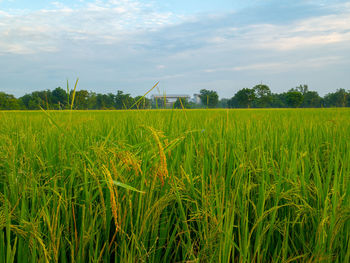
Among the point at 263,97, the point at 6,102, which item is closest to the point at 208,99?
the point at 6,102

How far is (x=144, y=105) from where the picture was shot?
166 centimetres

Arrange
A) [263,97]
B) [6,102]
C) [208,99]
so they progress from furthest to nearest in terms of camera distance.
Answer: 1. [263,97]
2. [6,102]
3. [208,99]

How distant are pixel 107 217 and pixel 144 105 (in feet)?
3.25

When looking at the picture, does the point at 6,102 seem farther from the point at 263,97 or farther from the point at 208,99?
the point at 263,97

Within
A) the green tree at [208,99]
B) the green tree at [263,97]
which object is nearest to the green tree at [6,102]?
the green tree at [208,99]

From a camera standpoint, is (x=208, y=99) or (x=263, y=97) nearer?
(x=208, y=99)

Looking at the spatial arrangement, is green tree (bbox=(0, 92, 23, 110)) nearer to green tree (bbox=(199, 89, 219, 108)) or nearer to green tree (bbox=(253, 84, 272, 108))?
green tree (bbox=(199, 89, 219, 108))

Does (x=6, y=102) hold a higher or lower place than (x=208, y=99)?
higher

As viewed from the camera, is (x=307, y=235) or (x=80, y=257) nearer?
(x=80, y=257)

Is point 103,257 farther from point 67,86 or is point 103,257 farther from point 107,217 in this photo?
point 67,86

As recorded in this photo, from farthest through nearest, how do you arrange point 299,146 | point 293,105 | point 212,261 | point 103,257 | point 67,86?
point 293,105 < point 299,146 < point 67,86 < point 103,257 < point 212,261

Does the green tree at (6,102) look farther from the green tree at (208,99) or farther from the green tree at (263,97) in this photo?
the green tree at (263,97)

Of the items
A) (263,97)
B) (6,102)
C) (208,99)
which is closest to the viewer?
(208,99)

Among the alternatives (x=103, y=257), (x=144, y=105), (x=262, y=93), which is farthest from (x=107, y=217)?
(x=262, y=93)
